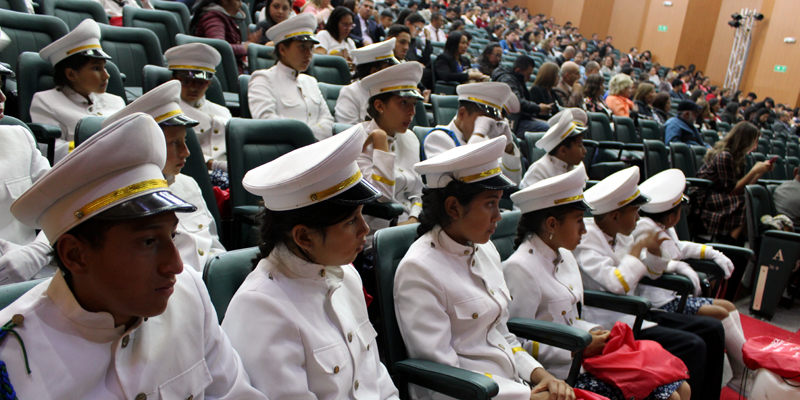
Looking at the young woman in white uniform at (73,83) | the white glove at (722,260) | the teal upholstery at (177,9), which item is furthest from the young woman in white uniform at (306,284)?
the teal upholstery at (177,9)

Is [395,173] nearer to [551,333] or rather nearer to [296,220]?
[551,333]

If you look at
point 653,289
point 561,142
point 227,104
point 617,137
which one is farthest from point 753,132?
point 227,104

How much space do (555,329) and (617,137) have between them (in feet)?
14.7

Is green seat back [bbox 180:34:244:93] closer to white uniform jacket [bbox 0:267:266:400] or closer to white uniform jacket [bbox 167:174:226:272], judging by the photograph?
white uniform jacket [bbox 167:174:226:272]

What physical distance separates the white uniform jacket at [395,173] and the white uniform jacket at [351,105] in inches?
22.7

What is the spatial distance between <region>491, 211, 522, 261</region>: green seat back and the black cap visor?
1591mm

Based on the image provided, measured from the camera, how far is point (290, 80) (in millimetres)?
3467

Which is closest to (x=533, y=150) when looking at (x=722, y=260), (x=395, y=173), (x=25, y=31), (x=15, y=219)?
(x=722, y=260)

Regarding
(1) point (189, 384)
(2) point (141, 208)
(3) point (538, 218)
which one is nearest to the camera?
(2) point (141, 208)

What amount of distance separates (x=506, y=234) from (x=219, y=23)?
304 centimetres

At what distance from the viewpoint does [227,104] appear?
3.68 m

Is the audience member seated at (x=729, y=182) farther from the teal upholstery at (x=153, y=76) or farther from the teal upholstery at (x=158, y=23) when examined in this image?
the teal upholstery at (x=158, y=23)

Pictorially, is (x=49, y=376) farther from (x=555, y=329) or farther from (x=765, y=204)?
(x=765, y=204)

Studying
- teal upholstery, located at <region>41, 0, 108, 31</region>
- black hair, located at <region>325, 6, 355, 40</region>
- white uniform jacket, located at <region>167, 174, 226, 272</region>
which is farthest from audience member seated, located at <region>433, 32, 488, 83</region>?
white uniform jacket, located at <region>167, 174, 226, 272</region>
